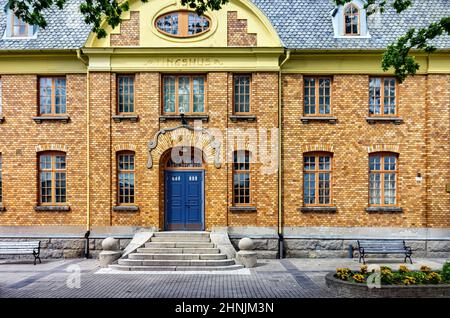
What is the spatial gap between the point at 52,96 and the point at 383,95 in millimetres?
12856

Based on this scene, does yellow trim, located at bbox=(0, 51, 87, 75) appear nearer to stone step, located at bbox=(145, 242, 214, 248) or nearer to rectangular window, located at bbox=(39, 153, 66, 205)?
rectangular window, located at bbox=(39, 153, 66, 205)

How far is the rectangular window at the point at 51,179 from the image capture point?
18.0 metres

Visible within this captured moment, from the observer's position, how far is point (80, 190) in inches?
701

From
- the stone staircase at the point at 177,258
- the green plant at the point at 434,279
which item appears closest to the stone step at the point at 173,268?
the stone staircase at the point at 177,258

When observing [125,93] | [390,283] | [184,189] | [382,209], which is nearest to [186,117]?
[125,93]

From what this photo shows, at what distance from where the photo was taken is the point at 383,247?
17.0 m

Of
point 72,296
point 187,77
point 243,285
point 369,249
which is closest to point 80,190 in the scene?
point 187,77

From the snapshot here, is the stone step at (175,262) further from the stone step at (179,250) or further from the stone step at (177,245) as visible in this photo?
the stone step at (177,245)

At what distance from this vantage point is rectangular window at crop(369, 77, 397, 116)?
1814 centimetres

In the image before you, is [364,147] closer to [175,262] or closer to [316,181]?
[316,181]

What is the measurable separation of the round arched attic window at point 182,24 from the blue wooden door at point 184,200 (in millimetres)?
5345

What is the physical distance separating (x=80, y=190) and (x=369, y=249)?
10.9 m

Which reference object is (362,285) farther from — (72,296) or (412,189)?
(412,189)

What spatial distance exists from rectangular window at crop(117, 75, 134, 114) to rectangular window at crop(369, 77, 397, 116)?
925 cm
